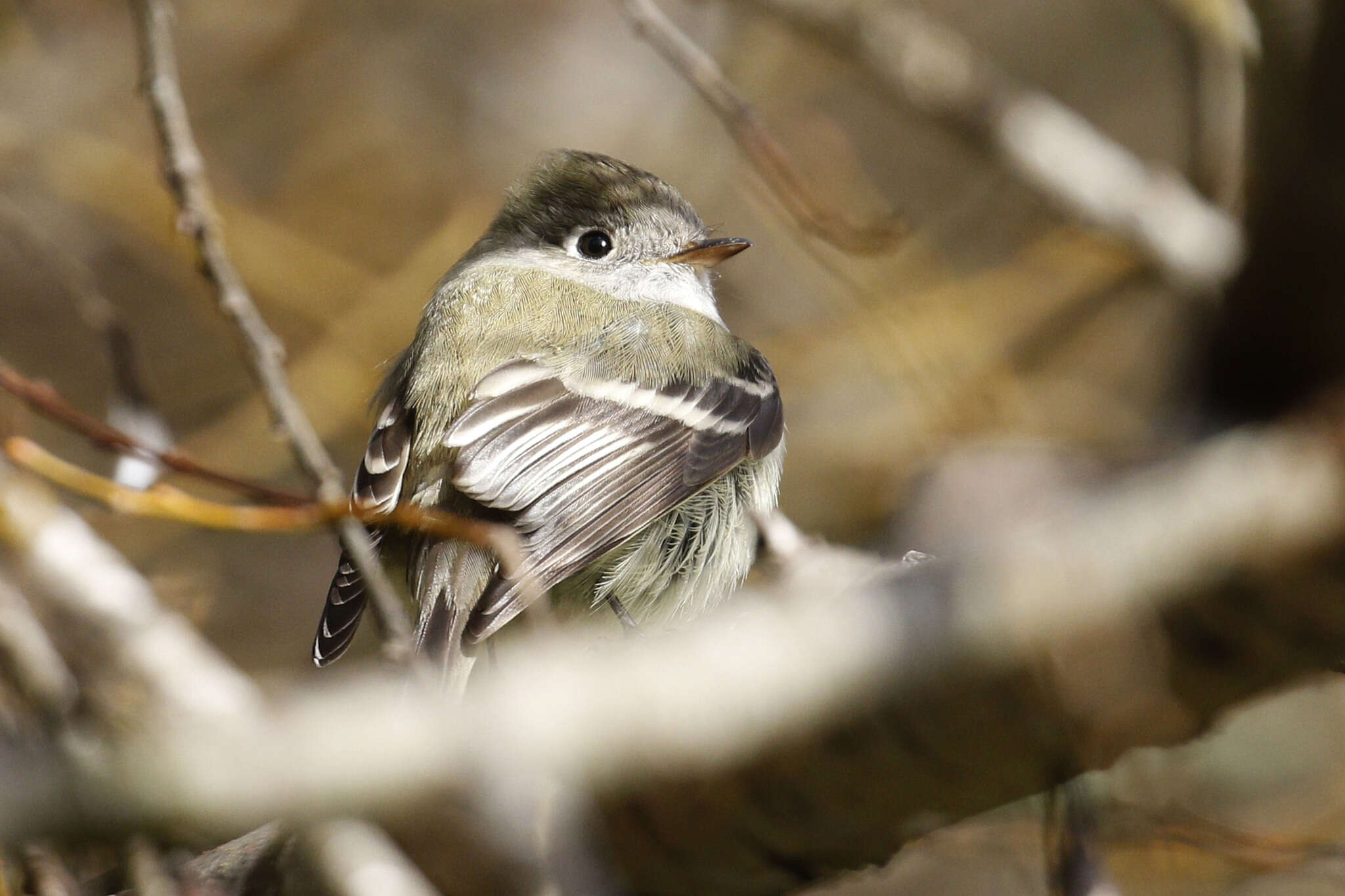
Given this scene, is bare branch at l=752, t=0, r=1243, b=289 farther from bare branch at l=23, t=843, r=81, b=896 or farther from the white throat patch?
bare branch at l=23, t=843, r=81, b=896

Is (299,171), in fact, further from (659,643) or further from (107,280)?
(659,643)

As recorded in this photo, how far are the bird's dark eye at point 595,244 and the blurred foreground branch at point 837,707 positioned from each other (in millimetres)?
2103

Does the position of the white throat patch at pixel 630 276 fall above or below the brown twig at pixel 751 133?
above

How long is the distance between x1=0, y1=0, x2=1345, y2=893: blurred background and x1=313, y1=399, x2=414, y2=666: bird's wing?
50.2 inches

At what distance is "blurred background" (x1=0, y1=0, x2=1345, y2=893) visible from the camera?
4242 millimetres

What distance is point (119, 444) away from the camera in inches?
73.5

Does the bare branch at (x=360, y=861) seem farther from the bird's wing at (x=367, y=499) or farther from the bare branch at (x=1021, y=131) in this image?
the bare branch at (x=1021, y=131)

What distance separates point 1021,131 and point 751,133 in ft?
4.83

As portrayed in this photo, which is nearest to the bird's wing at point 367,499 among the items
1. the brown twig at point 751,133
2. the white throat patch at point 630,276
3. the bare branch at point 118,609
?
the bare branch at point 118,609

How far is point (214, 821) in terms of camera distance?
58.9 inches

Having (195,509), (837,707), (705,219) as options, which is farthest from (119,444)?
(705,219)

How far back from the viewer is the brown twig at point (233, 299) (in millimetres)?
1809

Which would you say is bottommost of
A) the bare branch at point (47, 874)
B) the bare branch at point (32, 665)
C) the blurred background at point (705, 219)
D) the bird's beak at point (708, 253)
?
the bare branch at point (47, 874)

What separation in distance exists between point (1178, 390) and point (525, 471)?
1.63 metres
